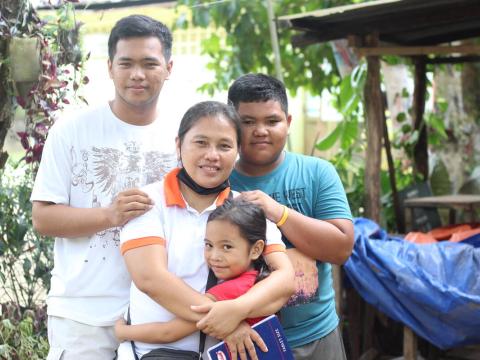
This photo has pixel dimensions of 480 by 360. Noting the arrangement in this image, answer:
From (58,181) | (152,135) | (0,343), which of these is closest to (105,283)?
(58,181)

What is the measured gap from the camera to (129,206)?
218cm

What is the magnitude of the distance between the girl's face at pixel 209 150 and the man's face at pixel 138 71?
0.28m

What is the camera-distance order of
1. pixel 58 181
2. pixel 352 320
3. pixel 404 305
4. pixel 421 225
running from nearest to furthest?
pixel 58 181
pixel 404 305
pixel 352 320
pixel 421 225

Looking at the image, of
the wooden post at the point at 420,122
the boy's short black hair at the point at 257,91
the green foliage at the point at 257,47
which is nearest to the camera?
the boy's short black hair at the point at 257,91

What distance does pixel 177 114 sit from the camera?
260 cm

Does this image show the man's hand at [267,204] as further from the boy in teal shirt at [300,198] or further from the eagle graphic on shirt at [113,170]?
the eagle graphic on shirt at [113,170]

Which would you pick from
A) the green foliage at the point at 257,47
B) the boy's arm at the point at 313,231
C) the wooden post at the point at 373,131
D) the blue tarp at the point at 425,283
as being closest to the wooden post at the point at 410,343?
the blue tarp at the point at 425,283

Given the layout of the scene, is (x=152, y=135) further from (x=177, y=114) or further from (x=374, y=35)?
(x=374, y=35)

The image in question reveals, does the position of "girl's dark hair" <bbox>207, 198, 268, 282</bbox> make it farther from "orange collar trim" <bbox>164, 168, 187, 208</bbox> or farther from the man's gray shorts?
the man's gray shorts

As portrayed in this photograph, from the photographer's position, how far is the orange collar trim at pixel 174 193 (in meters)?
2.23

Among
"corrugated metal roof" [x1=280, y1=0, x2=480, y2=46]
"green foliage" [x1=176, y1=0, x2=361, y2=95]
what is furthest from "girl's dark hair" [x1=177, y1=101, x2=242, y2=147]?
"green foliage" [x1=176, y1=0, x2=361, y2=95]

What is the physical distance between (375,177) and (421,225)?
0.67 meters

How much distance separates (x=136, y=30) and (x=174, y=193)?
2.04 ft

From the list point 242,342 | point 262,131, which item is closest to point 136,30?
point 262,131
